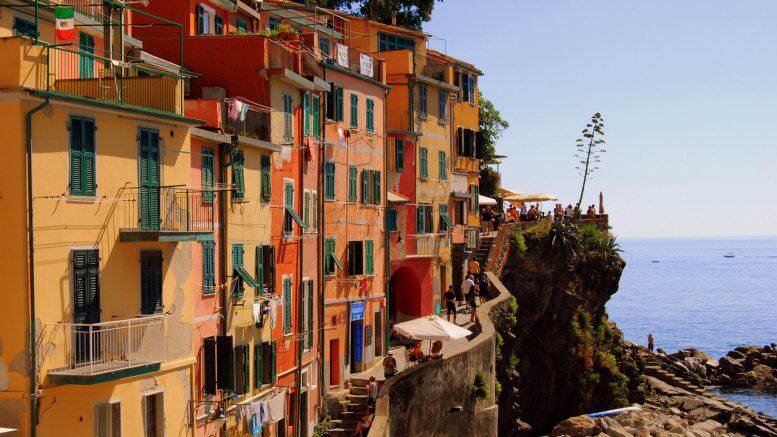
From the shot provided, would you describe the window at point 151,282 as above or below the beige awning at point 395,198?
below

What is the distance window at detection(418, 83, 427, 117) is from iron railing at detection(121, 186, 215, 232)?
29.4 meters

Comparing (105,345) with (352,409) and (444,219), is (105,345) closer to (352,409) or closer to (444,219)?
(352,409)

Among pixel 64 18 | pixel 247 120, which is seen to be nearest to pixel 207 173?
pixel 247 120

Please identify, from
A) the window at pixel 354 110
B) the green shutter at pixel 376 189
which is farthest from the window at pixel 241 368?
the green shutter at pixel 376 189

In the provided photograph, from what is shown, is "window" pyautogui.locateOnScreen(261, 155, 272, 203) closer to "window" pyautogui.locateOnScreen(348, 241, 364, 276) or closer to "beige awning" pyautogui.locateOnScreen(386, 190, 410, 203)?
"window" pyautogui.locateOnScreen(348, 241, 364, 276)

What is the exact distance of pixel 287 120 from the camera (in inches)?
1575

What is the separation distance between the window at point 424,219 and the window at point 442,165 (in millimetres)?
2521

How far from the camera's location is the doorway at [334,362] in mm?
45188

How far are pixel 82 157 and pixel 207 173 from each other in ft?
25.9

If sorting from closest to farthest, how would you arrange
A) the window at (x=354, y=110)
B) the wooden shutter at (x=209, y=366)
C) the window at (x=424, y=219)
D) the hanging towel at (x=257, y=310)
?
1. the wooden shutter at (x=209, y=366)
2. the hanging towel at (x=257, y=310)
3. the window at (x=354, y=110)
4. the window at (x=424, y=219)

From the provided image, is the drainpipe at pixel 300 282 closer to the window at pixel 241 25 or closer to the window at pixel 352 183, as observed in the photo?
the window at pixel 241 25

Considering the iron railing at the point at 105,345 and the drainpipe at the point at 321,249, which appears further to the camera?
the drainpipe at the point at 321,249

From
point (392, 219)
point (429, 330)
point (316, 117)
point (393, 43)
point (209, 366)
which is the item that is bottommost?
point (429, 330)

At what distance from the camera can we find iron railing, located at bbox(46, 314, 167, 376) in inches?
981
